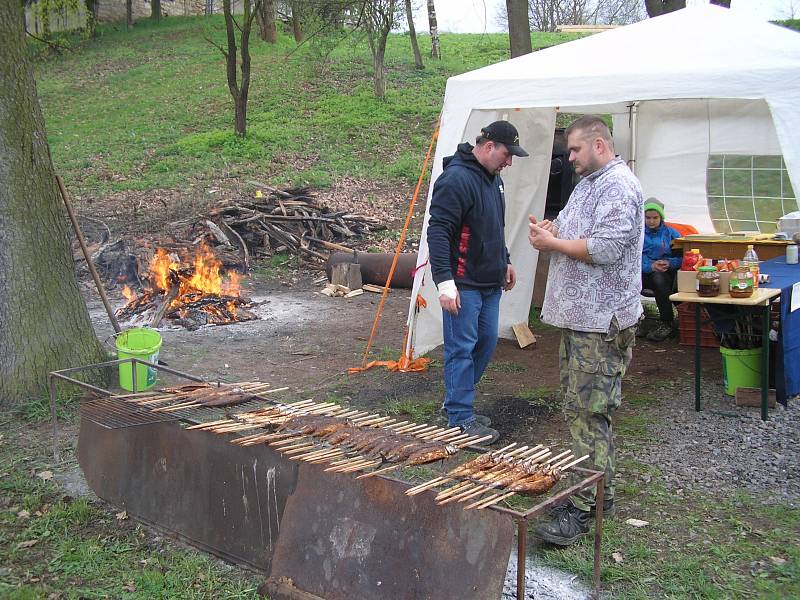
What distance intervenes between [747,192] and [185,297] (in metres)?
6.70

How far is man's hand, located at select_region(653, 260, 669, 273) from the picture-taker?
25.0 feet

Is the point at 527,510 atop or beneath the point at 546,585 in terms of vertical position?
atop

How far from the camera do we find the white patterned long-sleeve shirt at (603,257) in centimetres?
382

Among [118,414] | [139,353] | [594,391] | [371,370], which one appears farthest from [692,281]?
[139,353]

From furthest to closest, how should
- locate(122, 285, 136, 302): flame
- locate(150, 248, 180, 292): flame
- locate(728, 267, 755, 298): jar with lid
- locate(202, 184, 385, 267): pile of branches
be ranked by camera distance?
locate(202, 184, 385, 267): pile of branches, locate(122, 285, 136, 302): flame, locate(150, 248, 180, 292): flame, locate(728, 267, 755, 298): jar with lid

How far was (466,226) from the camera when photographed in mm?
5129

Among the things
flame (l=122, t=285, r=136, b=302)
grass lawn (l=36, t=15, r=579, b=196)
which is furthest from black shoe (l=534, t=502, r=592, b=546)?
grass lawn (l=36, t=15, r=579, b=196)

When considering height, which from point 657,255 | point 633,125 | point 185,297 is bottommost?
point 185,297

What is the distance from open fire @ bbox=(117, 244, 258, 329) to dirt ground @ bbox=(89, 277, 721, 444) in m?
0.24

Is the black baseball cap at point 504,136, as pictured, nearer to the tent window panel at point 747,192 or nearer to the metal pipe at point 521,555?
the metal pipe at point 521,555

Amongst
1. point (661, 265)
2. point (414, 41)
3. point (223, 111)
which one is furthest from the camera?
point (414, 41)

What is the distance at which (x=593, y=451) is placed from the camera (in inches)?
156

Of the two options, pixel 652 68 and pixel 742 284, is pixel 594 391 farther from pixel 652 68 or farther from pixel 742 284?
pixel 652 68

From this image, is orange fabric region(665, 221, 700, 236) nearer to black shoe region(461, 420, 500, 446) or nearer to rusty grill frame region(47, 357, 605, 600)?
black shoe region(461, 420, 500, 446)
